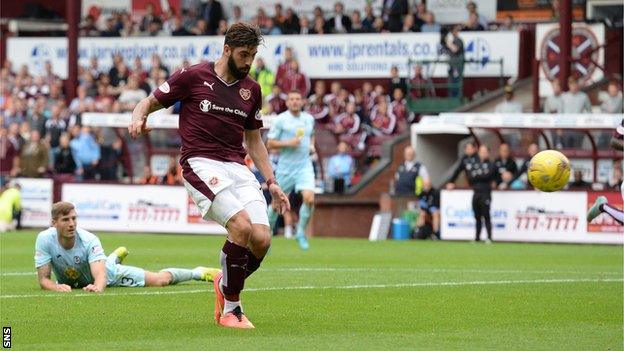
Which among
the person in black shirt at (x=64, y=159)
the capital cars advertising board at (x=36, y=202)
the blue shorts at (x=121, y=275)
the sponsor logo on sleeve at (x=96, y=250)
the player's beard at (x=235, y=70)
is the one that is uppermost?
the player's beard at (x=235, y=70)

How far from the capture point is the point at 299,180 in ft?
70.9

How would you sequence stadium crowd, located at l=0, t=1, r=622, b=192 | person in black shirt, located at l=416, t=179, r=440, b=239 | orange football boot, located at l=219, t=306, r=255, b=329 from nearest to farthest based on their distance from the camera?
orange football boot, located at l=219, t=306, r=255, b=329
person in black shirt, located at l=416, t=179, r=440, b=239
stadium crowd, located at l=0, t=1, r=622, b=192

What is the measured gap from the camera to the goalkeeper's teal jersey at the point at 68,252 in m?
13.4

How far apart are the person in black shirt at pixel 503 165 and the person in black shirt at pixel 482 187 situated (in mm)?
452

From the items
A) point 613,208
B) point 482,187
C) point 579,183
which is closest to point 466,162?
point 482,187

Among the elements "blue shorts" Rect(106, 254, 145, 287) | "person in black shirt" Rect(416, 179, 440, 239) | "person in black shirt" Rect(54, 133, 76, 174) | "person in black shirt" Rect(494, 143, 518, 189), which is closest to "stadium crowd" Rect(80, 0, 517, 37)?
"person in black shirt" Rect(54, 133, 76, 174)

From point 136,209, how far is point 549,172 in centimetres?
1855

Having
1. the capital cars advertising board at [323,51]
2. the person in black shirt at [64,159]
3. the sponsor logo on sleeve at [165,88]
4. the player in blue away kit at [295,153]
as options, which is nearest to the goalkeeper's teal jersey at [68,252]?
the sponsor logo on sleeve at [165,88]

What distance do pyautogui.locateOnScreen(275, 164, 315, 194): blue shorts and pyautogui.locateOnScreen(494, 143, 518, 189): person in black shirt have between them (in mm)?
7003

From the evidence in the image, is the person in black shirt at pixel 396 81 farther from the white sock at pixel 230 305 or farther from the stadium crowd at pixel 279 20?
the white sock at pixel 230 305

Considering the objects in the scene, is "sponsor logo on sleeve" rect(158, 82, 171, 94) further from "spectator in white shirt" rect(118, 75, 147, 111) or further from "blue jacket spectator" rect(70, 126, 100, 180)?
"spectator in white shirt" rect(118, 75, 147, 111)

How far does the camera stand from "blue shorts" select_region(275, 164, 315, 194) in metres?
21.5

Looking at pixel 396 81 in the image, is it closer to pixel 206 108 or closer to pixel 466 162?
pixel 466 162

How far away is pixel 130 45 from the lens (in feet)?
126
